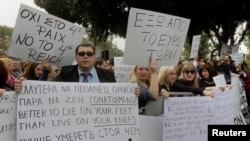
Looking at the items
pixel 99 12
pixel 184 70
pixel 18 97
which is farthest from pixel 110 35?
pixel 18 97

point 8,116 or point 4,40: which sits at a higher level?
point 4,40

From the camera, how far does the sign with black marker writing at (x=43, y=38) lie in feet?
16.9

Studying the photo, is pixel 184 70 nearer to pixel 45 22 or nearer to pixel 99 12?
pixel 45 22

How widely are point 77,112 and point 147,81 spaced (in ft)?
4.49

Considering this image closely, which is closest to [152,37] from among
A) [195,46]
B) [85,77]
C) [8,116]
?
[85,77]

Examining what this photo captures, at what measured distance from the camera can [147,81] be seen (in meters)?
6.01

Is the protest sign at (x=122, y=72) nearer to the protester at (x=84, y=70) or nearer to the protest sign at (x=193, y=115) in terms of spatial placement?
the protest sign at (x=193, y=115)

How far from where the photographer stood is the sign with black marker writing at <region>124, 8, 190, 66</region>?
5.32m

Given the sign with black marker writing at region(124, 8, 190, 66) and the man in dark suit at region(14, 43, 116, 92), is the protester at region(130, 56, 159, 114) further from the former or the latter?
the man in dark suit at region(14, 43, 116, 92)

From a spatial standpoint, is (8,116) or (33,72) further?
(33,72)

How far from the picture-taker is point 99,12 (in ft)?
96.6

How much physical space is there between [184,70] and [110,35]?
25.7 metres

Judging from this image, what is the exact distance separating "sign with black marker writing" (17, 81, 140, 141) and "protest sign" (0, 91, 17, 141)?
2.3 inches

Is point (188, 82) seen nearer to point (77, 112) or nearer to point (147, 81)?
point (147, 81)
